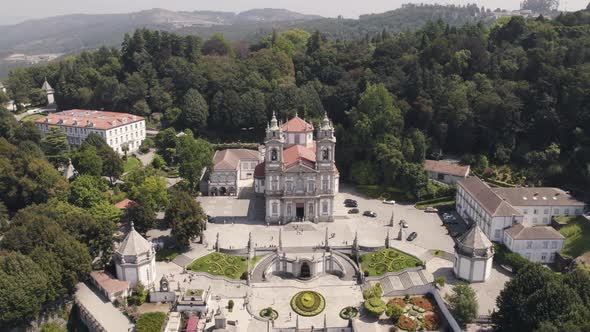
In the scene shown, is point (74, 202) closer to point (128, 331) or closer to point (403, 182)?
point (128, 331)

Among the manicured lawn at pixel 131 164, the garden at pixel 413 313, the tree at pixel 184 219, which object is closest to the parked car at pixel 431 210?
the garden at pixel 413 313

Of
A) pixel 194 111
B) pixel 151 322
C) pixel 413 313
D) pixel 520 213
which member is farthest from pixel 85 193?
pixel 520 213

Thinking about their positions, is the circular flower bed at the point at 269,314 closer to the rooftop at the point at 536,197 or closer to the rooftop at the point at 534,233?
the rooftop at the point at 534,233

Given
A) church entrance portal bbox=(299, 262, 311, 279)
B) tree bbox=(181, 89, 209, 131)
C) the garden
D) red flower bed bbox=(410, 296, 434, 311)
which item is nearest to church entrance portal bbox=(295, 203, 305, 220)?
church entrance portal bbox=(299, 262, 311, 279)

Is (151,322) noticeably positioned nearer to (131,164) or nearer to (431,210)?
(431,210)

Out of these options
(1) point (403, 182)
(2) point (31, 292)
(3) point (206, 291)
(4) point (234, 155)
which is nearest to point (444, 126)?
(1) point (403, 182)

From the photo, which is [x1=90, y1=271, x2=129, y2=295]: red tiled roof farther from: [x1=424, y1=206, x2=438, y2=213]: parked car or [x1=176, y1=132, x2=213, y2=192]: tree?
[x1=424, y1=206, x2=438, y2=213]: parked car
